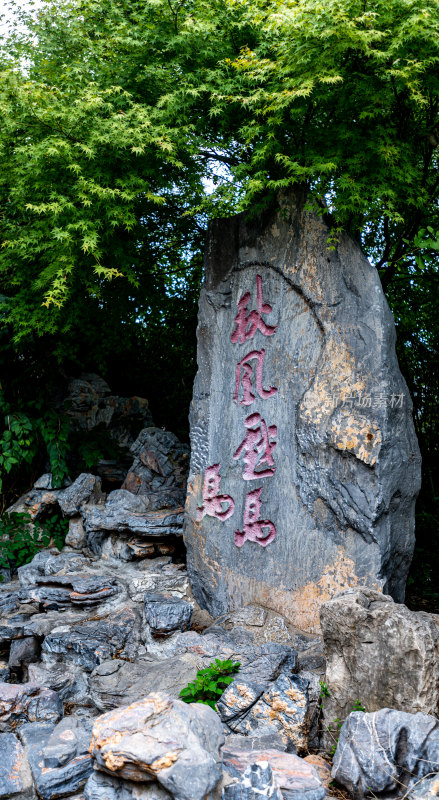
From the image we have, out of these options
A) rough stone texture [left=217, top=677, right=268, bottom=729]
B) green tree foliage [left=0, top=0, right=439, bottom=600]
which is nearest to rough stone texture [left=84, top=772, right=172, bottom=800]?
rough stone texture [left=217, top=677, right=268, bottom=729]

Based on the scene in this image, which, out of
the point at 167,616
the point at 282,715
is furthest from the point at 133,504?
the point at 282,715

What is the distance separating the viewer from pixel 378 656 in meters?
3.02

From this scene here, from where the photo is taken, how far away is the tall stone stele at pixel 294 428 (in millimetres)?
3895

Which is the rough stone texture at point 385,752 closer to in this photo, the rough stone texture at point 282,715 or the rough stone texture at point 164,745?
the rough stone texture at point 282,715

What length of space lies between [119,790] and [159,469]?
335 cm

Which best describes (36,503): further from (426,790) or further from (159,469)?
(426,790)

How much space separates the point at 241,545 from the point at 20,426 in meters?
2.43

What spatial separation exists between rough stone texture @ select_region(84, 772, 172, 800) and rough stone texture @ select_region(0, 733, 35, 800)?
45 centimetres

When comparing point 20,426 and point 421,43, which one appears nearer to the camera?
point 421,43

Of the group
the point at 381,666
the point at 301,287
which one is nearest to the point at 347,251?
the point at 301,287

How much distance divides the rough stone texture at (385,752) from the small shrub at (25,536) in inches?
135

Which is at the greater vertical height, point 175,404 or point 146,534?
point 175,404

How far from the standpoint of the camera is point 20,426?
18.5 ft

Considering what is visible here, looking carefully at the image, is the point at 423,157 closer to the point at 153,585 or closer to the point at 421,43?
the point at 421,43
